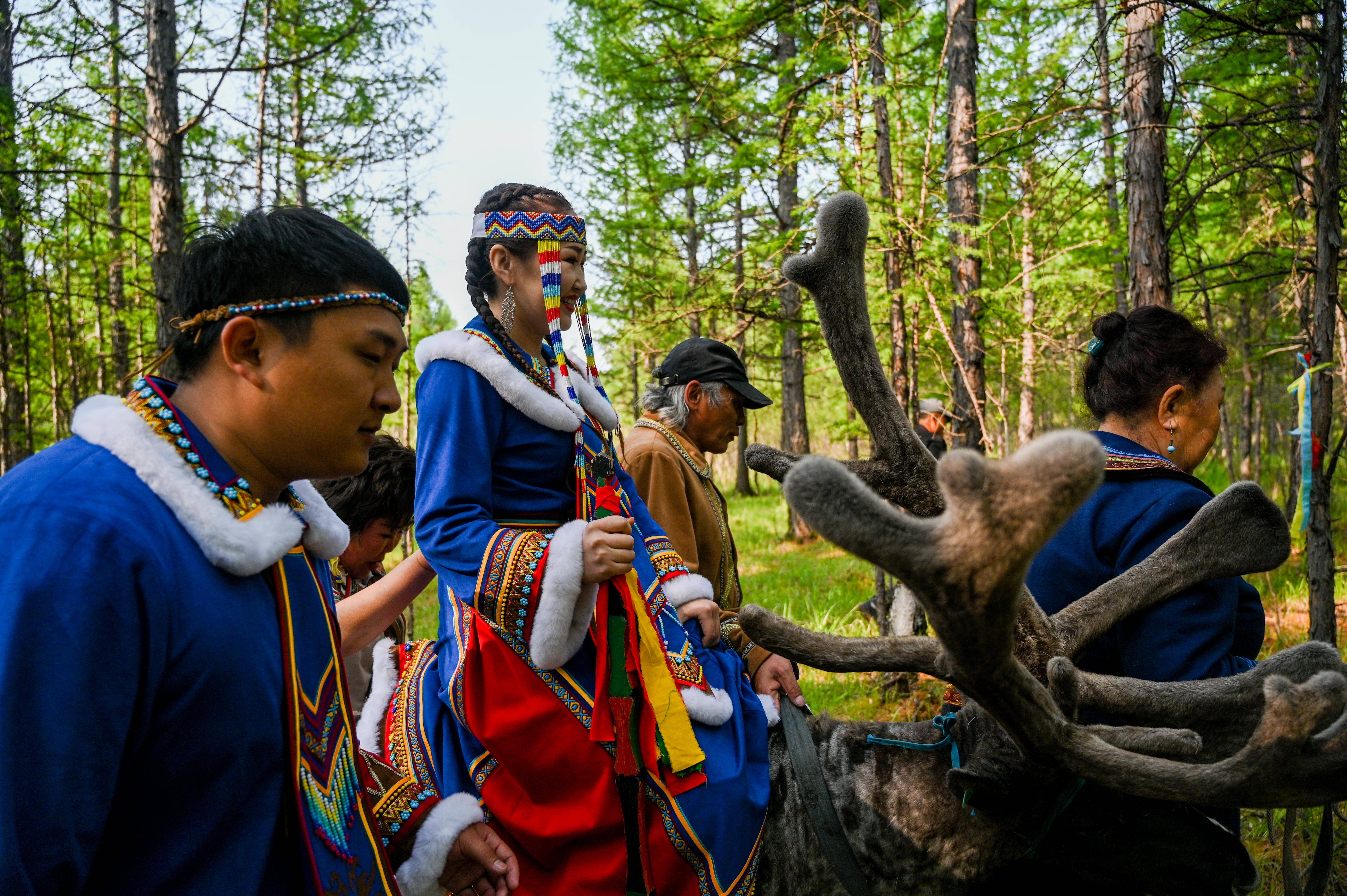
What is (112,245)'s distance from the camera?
45.1ft

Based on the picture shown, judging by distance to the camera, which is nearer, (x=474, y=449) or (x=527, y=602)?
(x=527, y=602)

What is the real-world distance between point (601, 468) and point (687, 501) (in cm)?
114

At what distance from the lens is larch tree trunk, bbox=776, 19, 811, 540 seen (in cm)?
939

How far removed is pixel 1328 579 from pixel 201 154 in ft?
49.9

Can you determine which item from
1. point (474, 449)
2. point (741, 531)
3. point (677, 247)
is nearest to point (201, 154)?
point (677, 247)

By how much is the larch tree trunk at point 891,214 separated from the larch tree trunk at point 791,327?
1.21 m

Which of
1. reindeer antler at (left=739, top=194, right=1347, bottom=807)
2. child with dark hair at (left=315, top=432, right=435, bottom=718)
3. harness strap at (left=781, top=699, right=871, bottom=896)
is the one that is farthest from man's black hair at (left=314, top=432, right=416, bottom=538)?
harness strap at (left=781, top=699, right=871, bottom=896)

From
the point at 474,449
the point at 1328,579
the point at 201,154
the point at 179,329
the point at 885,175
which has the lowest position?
the point at 1328,579

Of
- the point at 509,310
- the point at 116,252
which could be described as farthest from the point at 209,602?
the point at 116,252

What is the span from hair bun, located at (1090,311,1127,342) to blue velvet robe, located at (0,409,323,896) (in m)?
2.46

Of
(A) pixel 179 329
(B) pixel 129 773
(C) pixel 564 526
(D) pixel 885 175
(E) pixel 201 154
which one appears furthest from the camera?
(E) pixel 201 154

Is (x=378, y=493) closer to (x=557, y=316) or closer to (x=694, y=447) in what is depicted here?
(x=557, y=316)

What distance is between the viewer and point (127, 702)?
1115mm

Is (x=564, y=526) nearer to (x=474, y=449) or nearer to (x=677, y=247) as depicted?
(x=474, y=449)
